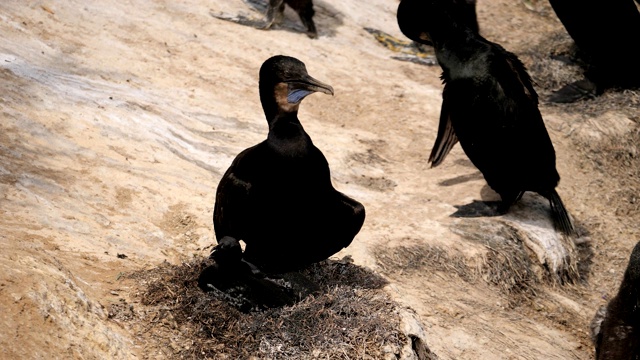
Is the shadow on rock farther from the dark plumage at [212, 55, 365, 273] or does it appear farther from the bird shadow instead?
the bird shadow

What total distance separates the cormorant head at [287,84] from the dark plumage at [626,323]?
271 centimetres

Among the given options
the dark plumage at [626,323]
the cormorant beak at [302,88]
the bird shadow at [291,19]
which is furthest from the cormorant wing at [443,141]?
the bird shadow at [291,19]

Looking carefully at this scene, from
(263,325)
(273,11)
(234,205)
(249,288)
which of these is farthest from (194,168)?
(273,11)

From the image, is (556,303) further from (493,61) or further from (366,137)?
(366,137)

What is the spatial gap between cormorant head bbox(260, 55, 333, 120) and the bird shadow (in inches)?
300

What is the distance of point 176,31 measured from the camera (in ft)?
37.4

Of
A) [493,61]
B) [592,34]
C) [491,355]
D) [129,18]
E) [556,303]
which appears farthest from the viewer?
[592,34]

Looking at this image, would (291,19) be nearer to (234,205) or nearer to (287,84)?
(287,84)

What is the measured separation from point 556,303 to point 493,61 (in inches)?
101

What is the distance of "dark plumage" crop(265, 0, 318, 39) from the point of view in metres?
12.8

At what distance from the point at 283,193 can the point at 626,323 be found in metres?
2.84

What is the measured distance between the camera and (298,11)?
1292 cm

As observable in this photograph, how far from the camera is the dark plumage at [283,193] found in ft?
16.1

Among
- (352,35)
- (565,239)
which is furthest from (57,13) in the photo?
(565,239)
